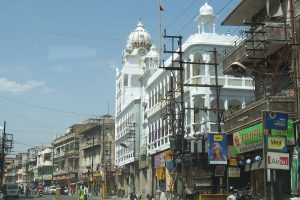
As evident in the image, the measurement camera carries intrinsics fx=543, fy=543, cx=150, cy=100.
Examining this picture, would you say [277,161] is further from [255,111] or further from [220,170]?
[220,170]

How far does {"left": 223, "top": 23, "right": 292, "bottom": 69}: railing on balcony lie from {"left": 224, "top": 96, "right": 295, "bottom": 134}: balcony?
254 centimetres

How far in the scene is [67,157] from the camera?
4756 inches

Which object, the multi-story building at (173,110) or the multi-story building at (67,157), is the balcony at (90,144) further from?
the multi-story building at (173,110)

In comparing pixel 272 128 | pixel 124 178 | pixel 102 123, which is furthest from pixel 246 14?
pixel 102 123

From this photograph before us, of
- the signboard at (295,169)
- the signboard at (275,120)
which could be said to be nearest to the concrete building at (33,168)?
the signboard at (295,169)

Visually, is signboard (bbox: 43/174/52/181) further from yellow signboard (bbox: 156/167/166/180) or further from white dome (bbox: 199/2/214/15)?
white dome (bbox: 199/2/214/15)

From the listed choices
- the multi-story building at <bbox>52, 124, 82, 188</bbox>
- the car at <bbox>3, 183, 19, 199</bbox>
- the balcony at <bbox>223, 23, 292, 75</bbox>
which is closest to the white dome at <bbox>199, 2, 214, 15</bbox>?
the balcony at <bbox>223, 23, 292, 75</bbox>

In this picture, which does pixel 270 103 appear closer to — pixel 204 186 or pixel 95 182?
pixel 204 186

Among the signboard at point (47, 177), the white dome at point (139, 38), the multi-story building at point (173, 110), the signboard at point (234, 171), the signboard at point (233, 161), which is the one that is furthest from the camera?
the signboard at point (47, 177)

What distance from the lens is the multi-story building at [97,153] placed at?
3514 inches

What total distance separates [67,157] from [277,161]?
10574 cm

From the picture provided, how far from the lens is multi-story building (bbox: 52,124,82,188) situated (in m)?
115

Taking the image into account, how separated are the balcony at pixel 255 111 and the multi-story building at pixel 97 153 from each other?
5535 cm

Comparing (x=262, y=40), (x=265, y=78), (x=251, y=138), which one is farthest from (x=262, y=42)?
(x=251, y=138)
